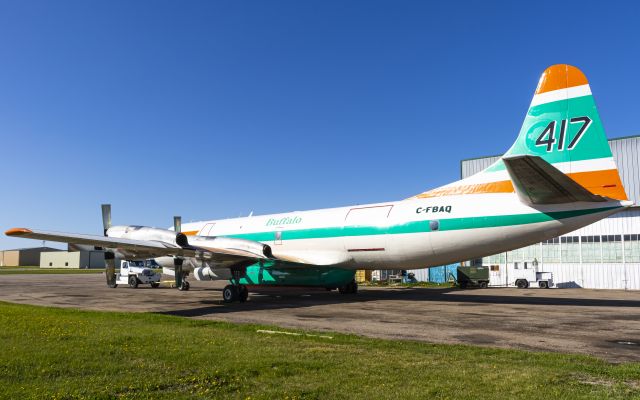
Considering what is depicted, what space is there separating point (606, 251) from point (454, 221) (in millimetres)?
21809

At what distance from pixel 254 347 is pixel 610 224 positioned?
32005 mm

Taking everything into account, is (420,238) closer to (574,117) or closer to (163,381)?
(574,117)

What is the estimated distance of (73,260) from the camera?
10231cm

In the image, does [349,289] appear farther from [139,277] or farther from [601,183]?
[139,277]

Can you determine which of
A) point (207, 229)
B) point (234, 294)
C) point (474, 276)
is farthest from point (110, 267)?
point (474, 276)

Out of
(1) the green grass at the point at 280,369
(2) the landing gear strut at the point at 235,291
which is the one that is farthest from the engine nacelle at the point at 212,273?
(1) the green grass at the point at 280,369

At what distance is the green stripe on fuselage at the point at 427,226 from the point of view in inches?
574

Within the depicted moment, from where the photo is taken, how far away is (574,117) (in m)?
14.9

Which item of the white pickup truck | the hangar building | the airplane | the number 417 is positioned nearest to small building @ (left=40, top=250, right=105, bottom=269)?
the white pickup truck

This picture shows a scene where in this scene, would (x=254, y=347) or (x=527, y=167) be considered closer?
(x=254, y=347)

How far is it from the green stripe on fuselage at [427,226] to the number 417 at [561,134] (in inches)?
92.9

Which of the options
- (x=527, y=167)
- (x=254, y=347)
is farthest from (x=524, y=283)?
(x=254, y=347)

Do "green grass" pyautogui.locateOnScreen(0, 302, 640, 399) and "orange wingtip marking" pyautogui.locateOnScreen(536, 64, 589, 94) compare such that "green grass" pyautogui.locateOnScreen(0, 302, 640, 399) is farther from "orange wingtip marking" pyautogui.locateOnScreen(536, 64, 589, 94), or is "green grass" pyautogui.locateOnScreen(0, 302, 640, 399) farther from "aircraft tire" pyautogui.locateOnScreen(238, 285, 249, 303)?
"orange wingtip marking" pyautogui.locateOnScreen(536, 64, 589, 94)

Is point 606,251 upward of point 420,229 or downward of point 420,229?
downward
